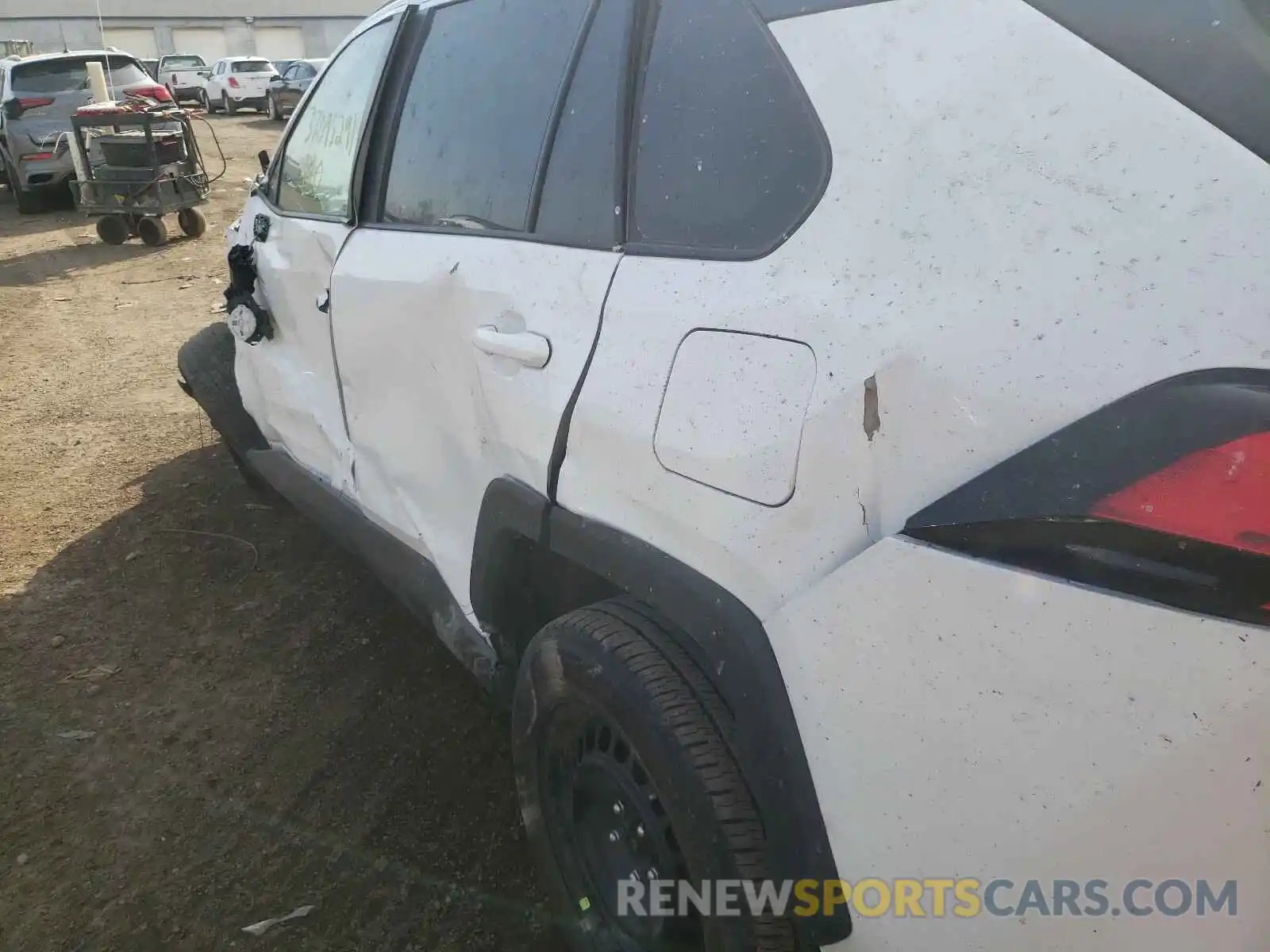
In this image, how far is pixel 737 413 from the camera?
1.35 m

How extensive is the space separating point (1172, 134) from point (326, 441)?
2530mm

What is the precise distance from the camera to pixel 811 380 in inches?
49.3

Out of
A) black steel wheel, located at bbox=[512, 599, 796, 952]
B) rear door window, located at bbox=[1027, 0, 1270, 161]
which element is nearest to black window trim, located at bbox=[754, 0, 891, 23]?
rear door window, located at bbox=[1027, 0, 1270, 161]

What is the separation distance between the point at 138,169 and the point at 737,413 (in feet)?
34.2

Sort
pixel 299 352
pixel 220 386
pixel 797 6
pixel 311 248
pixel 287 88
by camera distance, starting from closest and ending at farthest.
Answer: pixel 797 6 < pixel 311 248 < pixel 299 352 < pixel 220 386 < pixel 287 88

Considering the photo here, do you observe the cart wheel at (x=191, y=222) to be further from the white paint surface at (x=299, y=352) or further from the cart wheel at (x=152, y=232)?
the white paint surface at (x=299, y=352)

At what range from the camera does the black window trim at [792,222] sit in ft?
4.45

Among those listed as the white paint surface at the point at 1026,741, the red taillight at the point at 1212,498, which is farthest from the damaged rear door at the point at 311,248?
the red taillight at the point at 1212,498

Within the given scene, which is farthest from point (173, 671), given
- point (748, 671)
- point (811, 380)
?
point (811, 380)

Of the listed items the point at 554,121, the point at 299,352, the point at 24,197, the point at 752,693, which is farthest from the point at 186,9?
the point at 752,693

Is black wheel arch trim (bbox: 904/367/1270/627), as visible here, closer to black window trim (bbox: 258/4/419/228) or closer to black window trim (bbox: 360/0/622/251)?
black window trim (bbox: 360/0/622/251)

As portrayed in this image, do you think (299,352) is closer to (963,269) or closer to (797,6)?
(797,6)

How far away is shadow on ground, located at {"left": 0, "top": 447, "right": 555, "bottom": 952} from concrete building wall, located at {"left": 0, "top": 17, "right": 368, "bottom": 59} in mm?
44717

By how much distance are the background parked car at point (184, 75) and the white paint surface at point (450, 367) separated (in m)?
31.9
